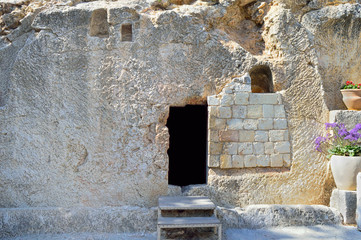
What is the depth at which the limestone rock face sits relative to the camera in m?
4.59

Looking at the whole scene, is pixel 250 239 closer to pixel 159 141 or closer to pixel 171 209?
pixel 171 209

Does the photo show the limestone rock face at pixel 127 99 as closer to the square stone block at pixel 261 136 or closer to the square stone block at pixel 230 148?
the square stone block at pixel 230 148

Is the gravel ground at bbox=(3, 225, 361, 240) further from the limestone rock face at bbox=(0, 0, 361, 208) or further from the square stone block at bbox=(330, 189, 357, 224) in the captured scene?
the limestone rock face at bbox=(0, 0, 361, 208)

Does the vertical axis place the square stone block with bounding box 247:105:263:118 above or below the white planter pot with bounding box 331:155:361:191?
above

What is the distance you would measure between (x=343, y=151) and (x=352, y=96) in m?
0.89

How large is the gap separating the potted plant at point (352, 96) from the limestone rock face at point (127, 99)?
319 mm

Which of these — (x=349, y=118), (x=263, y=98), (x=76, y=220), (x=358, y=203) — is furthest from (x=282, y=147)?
(x=76, y=220)

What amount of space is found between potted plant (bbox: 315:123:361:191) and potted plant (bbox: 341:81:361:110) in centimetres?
40

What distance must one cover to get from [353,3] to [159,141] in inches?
152

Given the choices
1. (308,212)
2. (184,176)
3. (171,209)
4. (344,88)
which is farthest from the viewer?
(184,176)

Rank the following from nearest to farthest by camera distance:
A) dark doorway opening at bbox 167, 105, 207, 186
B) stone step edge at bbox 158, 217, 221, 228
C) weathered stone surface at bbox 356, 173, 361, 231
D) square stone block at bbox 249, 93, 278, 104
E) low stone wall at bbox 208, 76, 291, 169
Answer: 1. stone step edge at bbox 158, 217, 221, 228
2. weathered stone surface at bbox 356, 173, 361, 231
3. low stone wall at bbox 208, 76, 291, 169
4. square stone block at bbox 249, 93, 278, 104
5. dark doorway opening at bbox 167, 105, 207, 186

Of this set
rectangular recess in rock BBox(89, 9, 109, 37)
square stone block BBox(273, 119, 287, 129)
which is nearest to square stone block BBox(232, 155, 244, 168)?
square stone block BBox(273, 119, 287, 129)

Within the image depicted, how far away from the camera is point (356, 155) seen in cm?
459

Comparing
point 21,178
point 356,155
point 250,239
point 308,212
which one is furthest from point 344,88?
point 21,178
